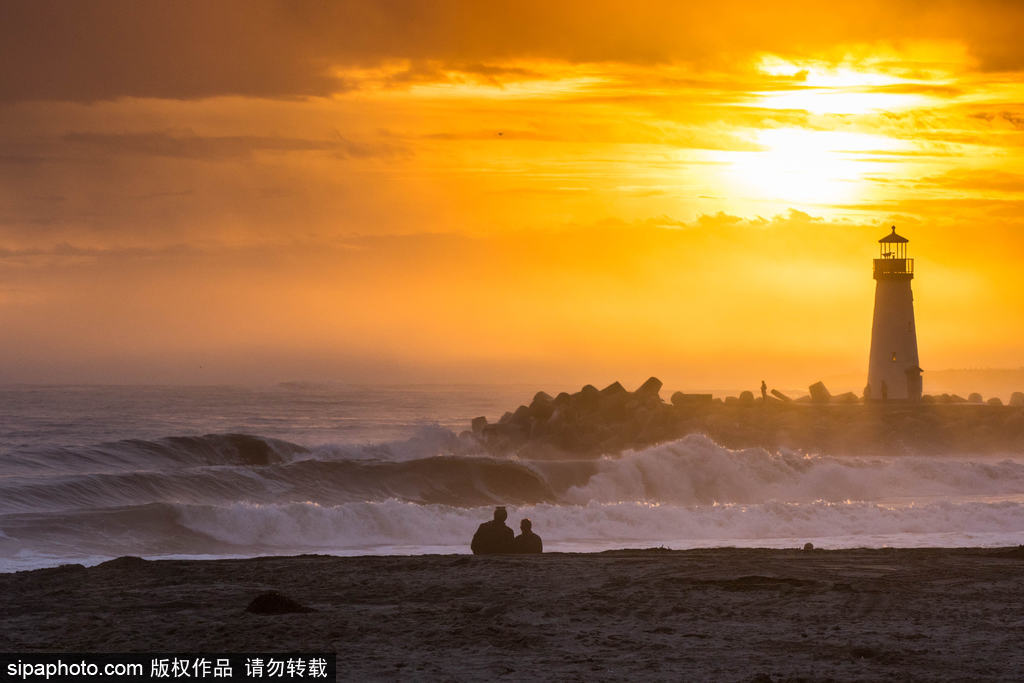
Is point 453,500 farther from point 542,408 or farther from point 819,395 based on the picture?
point 819,395

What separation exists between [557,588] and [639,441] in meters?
29.0

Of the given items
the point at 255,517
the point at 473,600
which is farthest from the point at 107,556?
the point at 473,600

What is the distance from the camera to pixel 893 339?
47.2 metres

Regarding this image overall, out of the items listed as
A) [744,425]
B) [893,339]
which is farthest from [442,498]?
[893,339]

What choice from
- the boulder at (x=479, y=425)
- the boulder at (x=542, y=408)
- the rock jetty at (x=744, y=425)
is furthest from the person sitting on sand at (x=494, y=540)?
the boulder at (x=479, y=425)

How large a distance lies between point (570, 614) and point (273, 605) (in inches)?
99.2

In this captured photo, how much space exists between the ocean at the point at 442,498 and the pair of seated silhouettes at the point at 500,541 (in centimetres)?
578

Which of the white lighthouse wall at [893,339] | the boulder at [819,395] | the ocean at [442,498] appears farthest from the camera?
the boulder at [819,395]

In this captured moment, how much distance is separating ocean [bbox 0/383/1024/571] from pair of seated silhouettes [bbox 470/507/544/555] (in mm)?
5781

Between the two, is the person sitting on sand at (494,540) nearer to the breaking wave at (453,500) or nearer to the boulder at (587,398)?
the breaking wave at (453,500)

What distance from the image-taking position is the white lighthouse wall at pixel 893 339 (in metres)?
47.2

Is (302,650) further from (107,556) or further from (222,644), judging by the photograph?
(107,556)

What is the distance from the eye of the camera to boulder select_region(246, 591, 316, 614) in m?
9.70

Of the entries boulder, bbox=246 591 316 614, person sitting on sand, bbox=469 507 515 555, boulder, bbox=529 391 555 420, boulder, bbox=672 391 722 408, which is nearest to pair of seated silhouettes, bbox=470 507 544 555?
person sitting on sand, bbox=469 507 515 555
